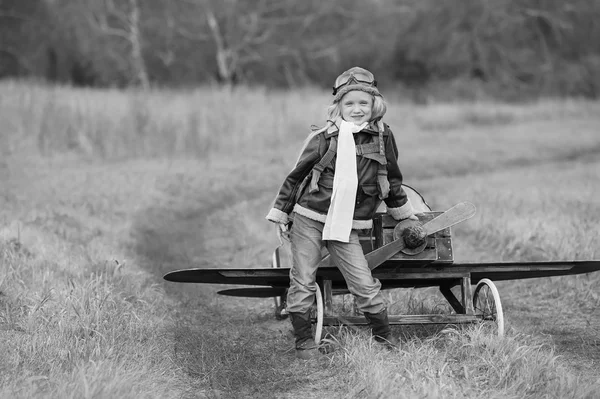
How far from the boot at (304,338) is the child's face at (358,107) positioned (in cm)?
130

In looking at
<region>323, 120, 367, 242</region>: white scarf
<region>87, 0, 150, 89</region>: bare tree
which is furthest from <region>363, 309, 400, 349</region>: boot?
<region>87, 0, 150, 89</region>: bare tree

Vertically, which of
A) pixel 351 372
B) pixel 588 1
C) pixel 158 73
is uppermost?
pixel 588 1

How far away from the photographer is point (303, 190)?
5.39m

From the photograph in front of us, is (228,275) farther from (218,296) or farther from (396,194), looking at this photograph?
(218,296)

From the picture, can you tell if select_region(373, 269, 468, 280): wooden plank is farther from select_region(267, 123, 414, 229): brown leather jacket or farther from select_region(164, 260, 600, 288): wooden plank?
select_region(267, 123, 414, 229): brown leather jacket

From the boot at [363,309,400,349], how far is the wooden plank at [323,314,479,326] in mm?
82

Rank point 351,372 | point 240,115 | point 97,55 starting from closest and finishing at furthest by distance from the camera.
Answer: point 351,372 < point 240,115 < point 97,55

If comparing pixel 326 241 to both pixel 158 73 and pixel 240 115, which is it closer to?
pixel 240 115

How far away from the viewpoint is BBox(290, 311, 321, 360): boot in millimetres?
5273

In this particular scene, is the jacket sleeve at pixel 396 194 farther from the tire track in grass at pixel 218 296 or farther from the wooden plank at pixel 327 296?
the tire track in grass at pixel 218 296

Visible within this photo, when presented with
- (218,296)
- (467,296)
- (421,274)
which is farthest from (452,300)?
(218,296)

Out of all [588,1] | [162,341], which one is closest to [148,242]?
[162,341]

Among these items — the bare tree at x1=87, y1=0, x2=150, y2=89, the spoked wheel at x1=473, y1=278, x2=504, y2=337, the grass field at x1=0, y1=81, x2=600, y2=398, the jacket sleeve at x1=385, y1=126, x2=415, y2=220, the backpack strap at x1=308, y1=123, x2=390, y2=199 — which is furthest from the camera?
the bare tree at x1=87, y1=0, x2=150, y2=89

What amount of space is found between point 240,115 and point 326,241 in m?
11.2
